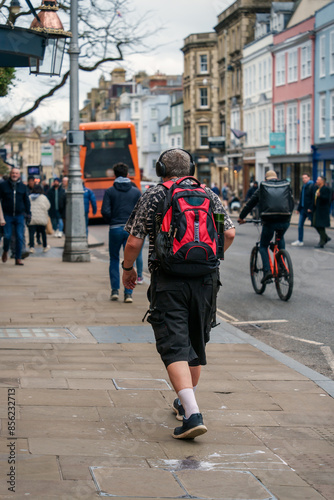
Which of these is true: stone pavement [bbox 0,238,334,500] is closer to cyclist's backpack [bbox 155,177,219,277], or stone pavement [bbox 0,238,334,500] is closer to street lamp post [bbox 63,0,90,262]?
cyclist's backpack [bbox 155,177,219,277]

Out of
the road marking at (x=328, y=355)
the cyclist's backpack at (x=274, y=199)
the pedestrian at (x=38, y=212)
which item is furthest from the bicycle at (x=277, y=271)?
the pedestrian at (x=38, y=212)

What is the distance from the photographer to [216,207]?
5.49m

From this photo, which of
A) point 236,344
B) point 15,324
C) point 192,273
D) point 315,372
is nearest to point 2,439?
point 192,273

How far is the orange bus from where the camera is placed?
3459cm

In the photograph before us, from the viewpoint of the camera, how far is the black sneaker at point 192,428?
509cm

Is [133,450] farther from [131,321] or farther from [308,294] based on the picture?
[308,294]

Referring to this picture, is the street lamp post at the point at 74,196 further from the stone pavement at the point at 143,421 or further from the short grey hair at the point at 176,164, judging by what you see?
the short grey hair at the point at 176,164

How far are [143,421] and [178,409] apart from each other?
25cm

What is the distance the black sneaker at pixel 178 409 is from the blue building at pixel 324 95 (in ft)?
131

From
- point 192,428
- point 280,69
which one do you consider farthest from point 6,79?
point 280,69

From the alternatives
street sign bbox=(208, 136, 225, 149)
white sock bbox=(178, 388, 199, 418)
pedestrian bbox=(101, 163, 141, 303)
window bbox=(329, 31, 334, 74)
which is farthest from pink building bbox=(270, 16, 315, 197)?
white sock bbox=(178, 388, 199, 418)

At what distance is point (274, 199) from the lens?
40.3ft

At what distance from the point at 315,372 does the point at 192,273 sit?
7.88 ft

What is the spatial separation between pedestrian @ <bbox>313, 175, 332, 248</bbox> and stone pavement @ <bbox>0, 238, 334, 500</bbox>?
12.7 meters
